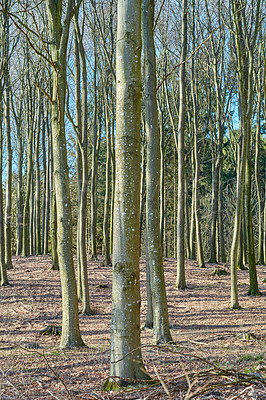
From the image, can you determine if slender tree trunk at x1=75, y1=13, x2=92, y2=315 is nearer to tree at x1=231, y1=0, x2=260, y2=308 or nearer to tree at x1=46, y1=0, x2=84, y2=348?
tree at x1=46, y1=0, x2=84, y2=348

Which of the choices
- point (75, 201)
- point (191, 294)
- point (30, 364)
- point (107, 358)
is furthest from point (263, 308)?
point (75, 201)

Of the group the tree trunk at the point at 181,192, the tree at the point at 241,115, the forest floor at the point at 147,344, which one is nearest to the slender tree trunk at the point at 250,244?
the tree at the point at 241,115

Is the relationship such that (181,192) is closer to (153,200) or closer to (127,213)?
(153,200)

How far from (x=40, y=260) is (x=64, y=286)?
1020cm

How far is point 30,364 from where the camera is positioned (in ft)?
17.1

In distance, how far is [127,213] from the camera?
3.63 metres

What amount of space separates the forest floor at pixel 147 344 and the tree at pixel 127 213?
1.13ft

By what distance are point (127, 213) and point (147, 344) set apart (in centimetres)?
283

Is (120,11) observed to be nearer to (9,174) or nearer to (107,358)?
(107,358)

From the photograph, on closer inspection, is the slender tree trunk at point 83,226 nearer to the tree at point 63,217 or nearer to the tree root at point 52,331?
the tree root at point 52,331

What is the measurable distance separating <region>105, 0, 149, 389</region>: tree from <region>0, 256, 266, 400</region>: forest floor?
0.35 meters

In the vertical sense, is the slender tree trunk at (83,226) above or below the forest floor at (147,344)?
above

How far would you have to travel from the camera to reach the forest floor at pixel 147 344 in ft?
9.89

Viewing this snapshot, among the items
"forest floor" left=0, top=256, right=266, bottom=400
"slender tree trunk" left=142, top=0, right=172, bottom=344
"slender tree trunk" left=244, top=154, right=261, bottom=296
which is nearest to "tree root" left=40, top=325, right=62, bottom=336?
"forest floor" left=0, top=256, right=266, bottom=400
